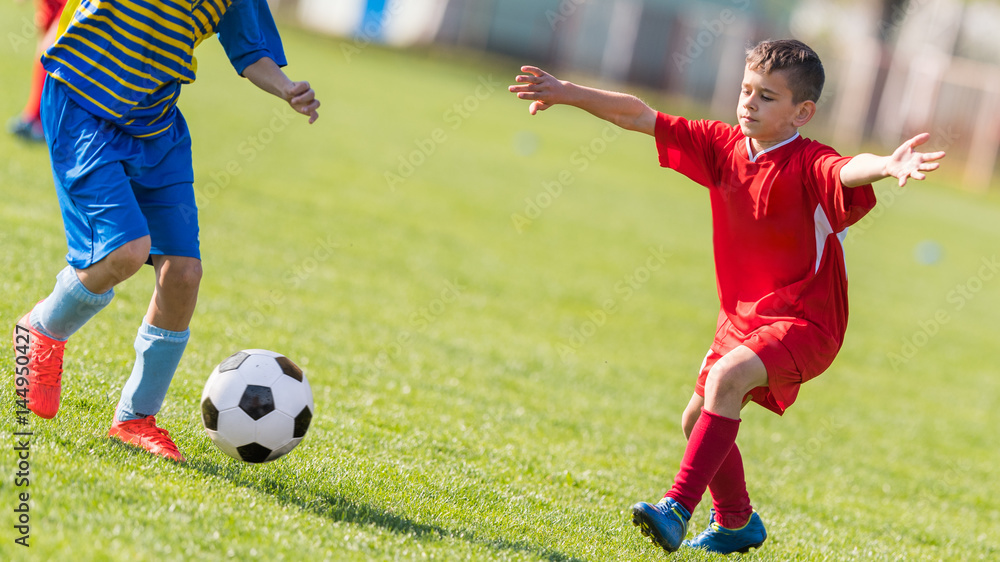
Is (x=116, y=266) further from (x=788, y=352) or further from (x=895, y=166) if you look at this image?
(x=895, y=166)

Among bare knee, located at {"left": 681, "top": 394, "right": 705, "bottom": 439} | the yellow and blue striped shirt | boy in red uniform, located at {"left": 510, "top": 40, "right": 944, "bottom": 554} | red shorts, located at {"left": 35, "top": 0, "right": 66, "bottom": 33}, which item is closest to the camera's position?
the yellow and blue striped shirt

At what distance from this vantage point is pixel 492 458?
15.0 feet

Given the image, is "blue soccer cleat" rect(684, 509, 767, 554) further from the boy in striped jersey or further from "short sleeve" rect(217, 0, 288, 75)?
"short sleeve" rect(217, 0, 288, 75)

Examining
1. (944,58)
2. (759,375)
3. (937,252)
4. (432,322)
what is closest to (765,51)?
(759,375)

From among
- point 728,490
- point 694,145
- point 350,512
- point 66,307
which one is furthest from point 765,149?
point 66,307

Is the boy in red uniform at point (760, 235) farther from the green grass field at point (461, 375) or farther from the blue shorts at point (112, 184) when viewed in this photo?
the blue shorts at point (112, 184)

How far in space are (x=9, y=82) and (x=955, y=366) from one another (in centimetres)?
1158

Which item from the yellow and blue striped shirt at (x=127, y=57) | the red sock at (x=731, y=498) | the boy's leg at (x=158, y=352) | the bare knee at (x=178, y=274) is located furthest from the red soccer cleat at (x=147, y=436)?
the red sock at (x=731, y=498)

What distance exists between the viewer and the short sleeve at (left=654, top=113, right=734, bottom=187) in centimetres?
369

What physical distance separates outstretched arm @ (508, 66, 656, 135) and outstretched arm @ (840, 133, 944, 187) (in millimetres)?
826

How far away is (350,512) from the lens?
3275mm

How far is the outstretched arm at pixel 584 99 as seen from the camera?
362 cm

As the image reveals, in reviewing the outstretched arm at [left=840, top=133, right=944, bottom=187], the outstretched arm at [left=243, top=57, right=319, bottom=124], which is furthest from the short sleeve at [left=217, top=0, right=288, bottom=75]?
the outstretched arm at [left=840, top=133, right=944, bottom=187]

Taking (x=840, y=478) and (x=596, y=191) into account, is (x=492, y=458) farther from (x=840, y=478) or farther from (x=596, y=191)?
(x=596, y=191)
